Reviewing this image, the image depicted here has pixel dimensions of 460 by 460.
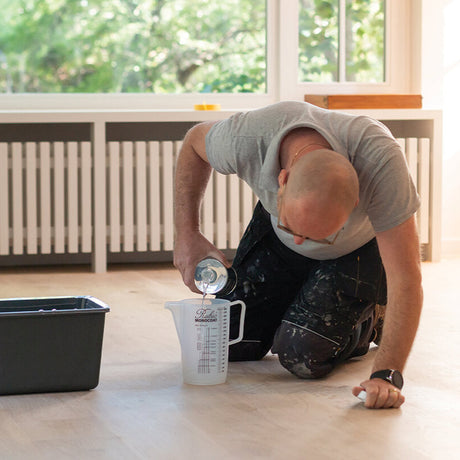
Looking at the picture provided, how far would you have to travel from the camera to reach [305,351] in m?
1.97

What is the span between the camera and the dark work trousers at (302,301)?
200cm

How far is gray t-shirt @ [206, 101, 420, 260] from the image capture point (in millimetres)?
1640

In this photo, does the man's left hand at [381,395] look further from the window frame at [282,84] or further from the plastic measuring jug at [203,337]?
the window frame at [282,84]

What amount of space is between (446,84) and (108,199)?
1857 millimetres

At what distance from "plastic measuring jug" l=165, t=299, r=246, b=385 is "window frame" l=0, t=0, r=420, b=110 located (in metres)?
2.40

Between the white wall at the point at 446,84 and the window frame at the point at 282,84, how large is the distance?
0.23ft

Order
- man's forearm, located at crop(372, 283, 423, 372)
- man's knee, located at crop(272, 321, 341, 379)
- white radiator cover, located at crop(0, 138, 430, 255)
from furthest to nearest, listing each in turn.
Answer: white radiator cover, located at crop(0, 138, 430, 255), man's knee, located at crop(272, 321, 341, 379), man's forearm, located at crop(372, 283, 423, 372)

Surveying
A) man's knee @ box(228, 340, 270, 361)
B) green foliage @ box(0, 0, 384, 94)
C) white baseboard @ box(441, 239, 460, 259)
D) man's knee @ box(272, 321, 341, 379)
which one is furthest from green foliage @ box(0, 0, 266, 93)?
man's knee @ box(272, 321, 341, 379)

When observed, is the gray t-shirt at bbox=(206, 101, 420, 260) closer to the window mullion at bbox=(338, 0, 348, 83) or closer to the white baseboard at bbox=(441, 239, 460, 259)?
the window mullion at bbox=(338, 0, 348, 83)

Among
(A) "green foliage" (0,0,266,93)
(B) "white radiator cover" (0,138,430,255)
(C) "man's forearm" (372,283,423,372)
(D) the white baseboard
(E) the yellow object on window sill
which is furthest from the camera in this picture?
(D) the white baseboard

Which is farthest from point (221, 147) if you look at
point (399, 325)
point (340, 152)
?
point (399, 325)

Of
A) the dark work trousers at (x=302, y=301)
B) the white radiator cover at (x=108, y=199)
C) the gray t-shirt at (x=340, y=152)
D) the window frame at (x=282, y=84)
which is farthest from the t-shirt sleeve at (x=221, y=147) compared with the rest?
the window frame at (x=282, y=84)

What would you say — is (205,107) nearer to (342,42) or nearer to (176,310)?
(342,42)

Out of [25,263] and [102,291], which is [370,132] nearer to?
[102,291]
